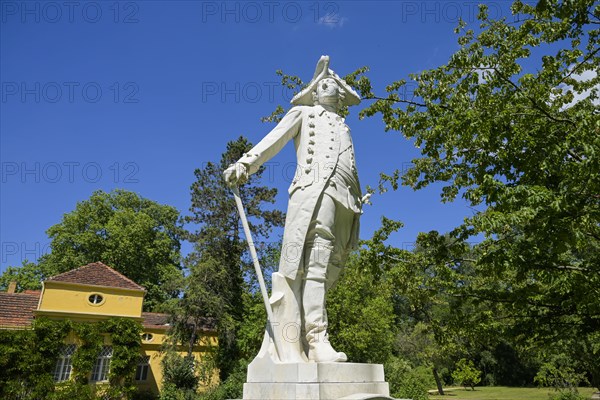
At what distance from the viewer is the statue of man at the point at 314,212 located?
404 cm

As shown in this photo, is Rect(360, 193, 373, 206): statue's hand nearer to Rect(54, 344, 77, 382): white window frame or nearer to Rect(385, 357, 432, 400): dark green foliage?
Rect(385, 357, 432, 400): dark green foliage

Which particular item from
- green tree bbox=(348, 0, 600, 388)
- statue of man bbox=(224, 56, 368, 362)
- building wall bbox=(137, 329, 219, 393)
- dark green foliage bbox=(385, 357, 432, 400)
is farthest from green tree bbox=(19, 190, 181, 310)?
statue of man bbox=(224, 56, 368, 362)

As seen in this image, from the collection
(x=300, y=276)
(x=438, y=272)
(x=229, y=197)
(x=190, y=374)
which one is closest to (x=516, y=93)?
(x=438, y=272)

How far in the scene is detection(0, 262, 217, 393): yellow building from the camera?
2255 cm

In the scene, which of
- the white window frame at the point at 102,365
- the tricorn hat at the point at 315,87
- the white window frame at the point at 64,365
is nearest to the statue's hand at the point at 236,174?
the tricorn hat at the point at 315,87

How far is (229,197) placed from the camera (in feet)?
99.2

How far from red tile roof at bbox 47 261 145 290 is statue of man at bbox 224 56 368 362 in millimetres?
22679

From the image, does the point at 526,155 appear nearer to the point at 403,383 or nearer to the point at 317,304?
the point at 317,304

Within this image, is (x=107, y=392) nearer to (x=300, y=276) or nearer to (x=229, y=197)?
(x=229, y=197)

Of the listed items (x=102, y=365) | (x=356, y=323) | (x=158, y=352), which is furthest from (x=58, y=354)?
(x=356, y=323)

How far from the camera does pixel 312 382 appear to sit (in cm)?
349

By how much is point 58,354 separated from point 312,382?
2274cm

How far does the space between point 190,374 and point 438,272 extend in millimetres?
19326

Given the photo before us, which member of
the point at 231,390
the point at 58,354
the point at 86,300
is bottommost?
the point at 231,390
